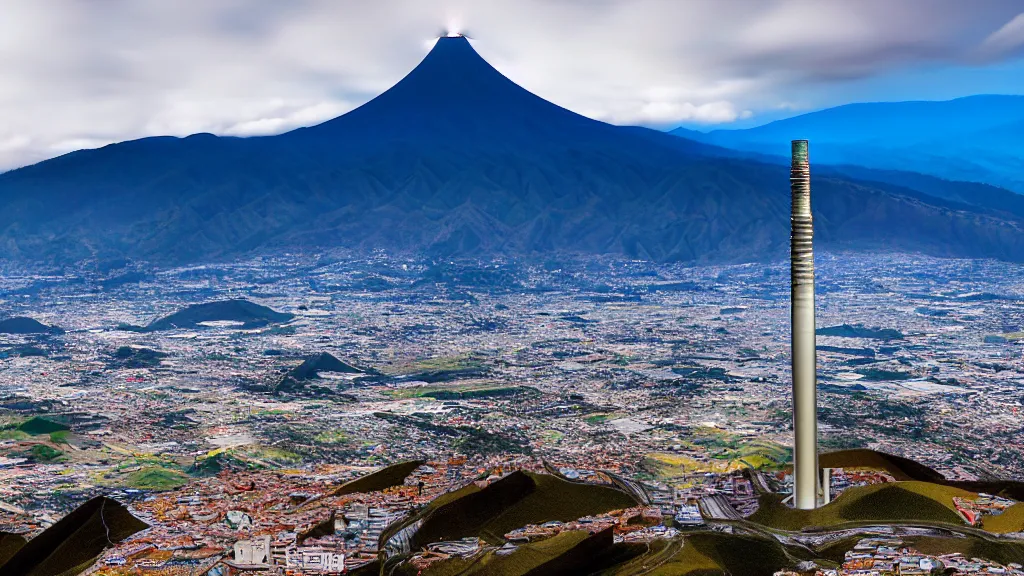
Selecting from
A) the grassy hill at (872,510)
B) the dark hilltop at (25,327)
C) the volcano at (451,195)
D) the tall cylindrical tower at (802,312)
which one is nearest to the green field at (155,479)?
the grassy hill at (872,510)

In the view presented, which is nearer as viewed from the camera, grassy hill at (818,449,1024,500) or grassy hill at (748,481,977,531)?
grassy hill at (748,481,977,531)

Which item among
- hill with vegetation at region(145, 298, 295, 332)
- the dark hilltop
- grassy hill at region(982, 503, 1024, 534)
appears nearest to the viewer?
grassy hill at region(982, 503, 1024, 534)

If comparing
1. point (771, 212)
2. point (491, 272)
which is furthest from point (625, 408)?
point (771, 212)

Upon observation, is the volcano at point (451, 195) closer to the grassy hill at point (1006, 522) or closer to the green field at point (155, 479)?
the green field at point (155, 479)

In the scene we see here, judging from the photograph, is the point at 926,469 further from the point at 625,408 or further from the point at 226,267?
the point at 226,267

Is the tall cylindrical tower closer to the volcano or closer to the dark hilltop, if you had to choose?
the dark hilltop

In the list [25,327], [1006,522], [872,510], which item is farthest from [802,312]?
[25,327]

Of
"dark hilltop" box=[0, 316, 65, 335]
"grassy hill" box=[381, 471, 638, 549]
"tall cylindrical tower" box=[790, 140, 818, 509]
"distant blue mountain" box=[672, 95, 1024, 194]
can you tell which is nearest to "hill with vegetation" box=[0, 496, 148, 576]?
"grassy hill" box=[381, 471, 638, 549]

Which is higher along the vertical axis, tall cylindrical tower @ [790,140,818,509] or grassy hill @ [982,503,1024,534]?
tall cylindrical tower @ [790,140,818,509]
